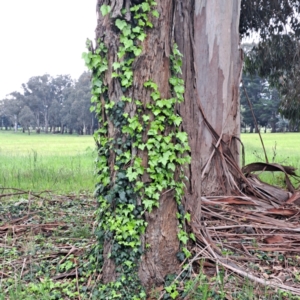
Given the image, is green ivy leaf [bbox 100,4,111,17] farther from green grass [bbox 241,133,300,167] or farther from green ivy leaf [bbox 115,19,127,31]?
green grass [bbox 241,133,300,167]

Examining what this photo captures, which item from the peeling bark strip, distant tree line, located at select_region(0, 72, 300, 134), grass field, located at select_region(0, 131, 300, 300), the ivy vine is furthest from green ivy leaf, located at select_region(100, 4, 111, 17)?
distant tree line, located at select_region(0, 72, 300, 134)

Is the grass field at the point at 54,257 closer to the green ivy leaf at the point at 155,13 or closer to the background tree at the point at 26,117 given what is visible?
the green ivy leaf at the point at 155,13

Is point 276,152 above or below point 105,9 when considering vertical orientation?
below

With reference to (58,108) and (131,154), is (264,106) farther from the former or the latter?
(131,154)

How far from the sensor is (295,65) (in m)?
9.08

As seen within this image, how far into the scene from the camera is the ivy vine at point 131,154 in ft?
7.40

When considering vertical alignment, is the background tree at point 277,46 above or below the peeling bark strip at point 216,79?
above

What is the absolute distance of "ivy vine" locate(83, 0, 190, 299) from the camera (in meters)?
2.26

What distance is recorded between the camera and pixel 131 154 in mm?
2301

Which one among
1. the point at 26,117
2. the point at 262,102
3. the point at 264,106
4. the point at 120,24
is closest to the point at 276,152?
the point at 120,24

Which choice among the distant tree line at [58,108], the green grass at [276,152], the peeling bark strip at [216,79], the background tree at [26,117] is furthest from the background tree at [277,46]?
the background tree at [26,117]

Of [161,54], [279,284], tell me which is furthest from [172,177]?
[279,284]

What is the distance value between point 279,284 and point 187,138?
109 centimetres

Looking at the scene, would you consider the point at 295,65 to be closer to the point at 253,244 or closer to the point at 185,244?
the point at 253,244
